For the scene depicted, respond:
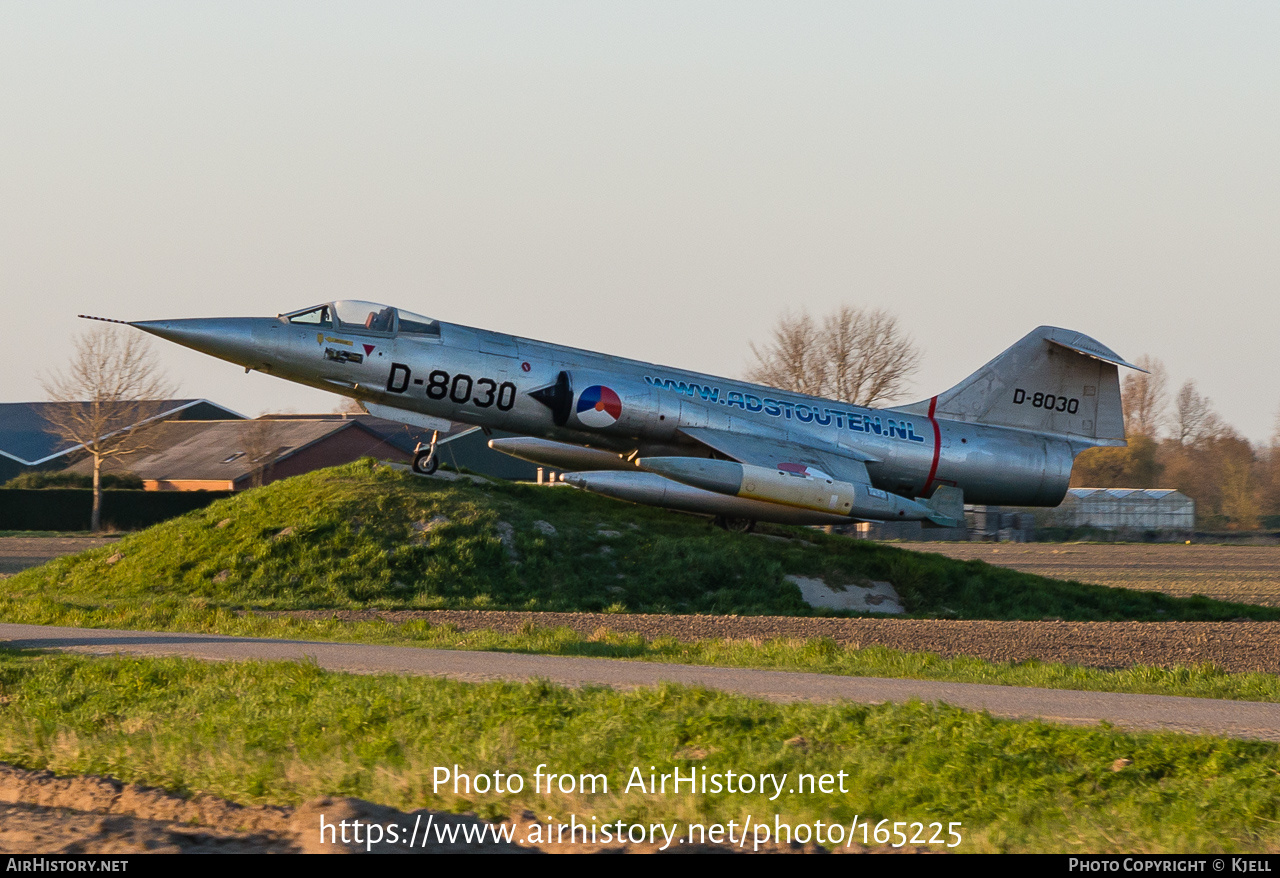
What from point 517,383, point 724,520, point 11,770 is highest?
point 517,383

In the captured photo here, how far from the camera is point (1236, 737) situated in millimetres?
8969

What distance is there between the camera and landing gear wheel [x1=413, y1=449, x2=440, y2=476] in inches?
1002

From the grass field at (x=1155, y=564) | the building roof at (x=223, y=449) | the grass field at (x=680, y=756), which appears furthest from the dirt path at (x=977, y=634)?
the building roof at (x=223, y=449)

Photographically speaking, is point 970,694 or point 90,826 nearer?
point 90,826

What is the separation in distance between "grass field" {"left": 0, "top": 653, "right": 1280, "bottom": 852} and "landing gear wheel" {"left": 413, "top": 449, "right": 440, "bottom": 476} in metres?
14.4

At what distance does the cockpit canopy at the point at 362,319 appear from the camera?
74.2 feet

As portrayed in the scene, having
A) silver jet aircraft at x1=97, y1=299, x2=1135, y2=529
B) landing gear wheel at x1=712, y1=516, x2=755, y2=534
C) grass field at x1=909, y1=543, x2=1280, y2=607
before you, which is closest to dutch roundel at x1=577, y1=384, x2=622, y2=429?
silver jet aircraft at x1=97, y1=299, x2=1135, y2=529

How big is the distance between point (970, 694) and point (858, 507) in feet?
42.6

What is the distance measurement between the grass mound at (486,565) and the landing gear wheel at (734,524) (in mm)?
279

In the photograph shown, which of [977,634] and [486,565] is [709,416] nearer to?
[486,565]

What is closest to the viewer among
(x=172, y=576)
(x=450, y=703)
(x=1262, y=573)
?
(x=450, y=703)

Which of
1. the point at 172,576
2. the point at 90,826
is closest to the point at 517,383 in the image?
the point at 172,576
